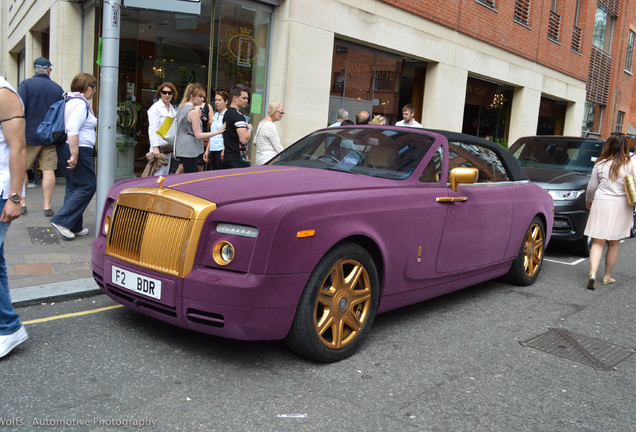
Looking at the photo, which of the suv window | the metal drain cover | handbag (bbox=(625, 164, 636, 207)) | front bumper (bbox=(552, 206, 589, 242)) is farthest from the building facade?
front bumper (bbox=(552, 206, 589, 242))

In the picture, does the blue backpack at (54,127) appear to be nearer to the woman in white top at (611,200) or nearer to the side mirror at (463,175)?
the side mirror at (463,175)

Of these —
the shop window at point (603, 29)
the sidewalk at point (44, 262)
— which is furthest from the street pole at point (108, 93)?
the shop window at point (603, 29)

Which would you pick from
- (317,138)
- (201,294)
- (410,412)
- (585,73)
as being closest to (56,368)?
(201,294)

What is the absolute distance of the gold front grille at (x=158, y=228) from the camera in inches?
141

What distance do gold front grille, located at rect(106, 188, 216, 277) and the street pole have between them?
7.17ft

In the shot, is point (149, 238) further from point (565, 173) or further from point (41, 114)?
point (565, 173)

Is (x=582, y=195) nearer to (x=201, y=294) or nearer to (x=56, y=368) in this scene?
(x=201, y=294)

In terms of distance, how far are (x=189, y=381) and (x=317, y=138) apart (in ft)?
8.58

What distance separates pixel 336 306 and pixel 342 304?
0.20 ft

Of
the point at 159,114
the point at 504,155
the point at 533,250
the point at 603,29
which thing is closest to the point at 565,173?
the point at 533,250

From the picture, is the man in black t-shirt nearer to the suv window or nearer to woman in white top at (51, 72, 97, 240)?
woman in white top at (51, 72, 97, 240)

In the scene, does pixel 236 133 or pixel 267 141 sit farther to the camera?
pixel 267 141

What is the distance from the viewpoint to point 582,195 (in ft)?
27.3

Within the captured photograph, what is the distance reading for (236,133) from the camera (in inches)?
289
